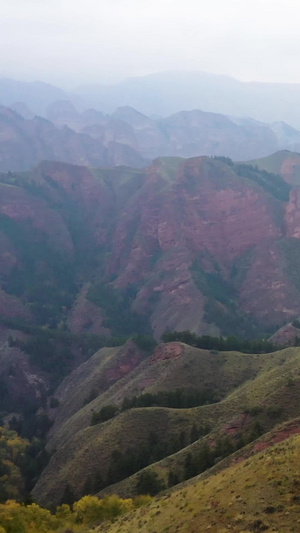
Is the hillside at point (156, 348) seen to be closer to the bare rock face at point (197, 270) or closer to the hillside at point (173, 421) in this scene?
the hillside at point (173, 421)

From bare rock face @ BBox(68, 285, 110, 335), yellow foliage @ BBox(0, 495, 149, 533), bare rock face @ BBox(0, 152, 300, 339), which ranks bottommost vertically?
bare rock face @ BBox(68, 285, 110, 335)

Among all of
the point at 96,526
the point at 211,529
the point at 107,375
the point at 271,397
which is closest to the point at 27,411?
the point at 107,375

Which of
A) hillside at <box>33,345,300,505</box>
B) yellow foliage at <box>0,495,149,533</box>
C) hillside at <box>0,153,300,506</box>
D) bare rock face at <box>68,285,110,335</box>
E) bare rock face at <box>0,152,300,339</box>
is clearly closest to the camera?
yellow foliage at <box>0,495,149,533</box>

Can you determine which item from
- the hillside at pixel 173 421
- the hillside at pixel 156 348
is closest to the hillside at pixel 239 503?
the hillside at pixel 156 348

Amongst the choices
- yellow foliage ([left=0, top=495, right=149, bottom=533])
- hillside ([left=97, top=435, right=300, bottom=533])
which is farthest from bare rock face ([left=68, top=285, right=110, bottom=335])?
hillside ([left=97, top=435, right=300, bottom=533])

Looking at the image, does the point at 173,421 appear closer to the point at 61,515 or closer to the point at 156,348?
the point at 61,515

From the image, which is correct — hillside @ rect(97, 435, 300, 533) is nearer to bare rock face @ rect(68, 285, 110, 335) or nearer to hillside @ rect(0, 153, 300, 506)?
hillside @ rect(0, 153, 300, 506)

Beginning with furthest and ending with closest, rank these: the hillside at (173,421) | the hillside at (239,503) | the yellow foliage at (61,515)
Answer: the hillside at (173,421) < the yellow foliage at (61,515) < the hillside at (239,503)

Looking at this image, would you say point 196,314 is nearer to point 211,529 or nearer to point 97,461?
point 97,461

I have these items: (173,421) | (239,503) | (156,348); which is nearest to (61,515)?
(173,421)

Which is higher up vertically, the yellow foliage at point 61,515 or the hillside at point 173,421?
the yellow foliage at point 61,515

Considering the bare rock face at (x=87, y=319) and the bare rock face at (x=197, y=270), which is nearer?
the bare rock face at (x=197, y=270)
